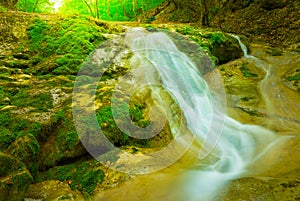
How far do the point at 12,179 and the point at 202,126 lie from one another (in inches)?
164

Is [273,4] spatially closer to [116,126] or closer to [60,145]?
[116,126]

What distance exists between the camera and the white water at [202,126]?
13.4 ft

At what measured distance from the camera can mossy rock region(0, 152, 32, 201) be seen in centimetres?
313

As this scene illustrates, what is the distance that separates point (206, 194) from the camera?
367cm

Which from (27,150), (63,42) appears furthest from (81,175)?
(63,42)

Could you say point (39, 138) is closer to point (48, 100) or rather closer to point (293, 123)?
point (48, 100)

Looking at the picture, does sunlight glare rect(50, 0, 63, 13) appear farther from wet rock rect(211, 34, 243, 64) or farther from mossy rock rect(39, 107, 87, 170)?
mossy rock rect(39, 107, 87, 170)

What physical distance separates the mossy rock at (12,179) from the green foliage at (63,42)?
3198 mm

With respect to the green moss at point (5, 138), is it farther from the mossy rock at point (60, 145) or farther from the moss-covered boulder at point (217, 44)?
the moss-covered boulder at point (217, 44)

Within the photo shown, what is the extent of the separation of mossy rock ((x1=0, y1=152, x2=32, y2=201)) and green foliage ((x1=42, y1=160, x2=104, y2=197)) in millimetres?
619

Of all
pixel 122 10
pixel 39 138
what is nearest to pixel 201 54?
pixel 39 138

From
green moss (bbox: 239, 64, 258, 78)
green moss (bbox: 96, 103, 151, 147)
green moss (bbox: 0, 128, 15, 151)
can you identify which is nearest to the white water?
green moss (bbox: 96, 103, 151, 147)

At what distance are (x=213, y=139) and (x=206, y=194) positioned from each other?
6.86 feet

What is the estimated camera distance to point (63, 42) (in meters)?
7.20
